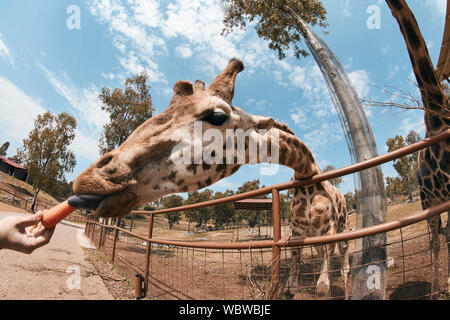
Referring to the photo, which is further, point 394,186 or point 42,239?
point 394,186

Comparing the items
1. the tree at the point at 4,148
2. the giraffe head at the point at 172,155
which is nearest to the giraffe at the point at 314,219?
the giraffe head at the point at 172,155

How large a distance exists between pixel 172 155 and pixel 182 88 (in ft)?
1.97

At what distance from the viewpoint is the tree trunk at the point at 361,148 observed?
390 cm

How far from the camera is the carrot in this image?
1.27 m

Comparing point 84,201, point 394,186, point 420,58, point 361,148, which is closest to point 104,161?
point 84,201

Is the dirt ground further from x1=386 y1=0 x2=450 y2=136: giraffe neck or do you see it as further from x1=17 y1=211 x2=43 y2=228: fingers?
x1=386 y1=0 x2=450 y2=136: giraffe neck

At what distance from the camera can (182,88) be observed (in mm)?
1801

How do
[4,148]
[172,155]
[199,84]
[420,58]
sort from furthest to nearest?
[4,148], [199,84], [420,58], [172,155]

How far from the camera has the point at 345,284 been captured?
2.50 m

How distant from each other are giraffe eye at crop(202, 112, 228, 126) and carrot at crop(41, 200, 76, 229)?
110 centimetres

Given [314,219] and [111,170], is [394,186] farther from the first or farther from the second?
[111,170]

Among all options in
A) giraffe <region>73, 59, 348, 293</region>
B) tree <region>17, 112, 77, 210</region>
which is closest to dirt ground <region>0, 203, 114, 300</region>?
giraffe <region>73, 59, 348, 293</region>
